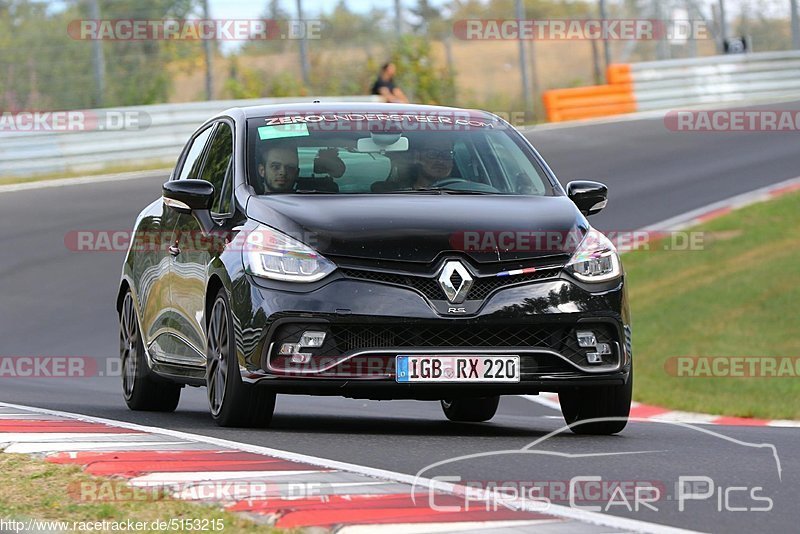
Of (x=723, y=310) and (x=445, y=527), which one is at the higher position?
(x=445, y=527)

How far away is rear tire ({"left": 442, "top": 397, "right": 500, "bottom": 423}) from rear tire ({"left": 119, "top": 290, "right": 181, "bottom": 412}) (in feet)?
5.75

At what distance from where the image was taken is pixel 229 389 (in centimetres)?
804

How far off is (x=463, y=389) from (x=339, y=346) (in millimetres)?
618

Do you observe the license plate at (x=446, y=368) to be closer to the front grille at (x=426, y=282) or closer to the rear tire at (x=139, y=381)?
the front grille at (x=426, y=282)

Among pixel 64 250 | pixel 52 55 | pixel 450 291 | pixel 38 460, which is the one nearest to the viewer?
pixel 38 460

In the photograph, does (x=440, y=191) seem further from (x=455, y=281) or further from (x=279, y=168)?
(x=455, y=281)

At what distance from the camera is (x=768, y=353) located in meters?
14.5

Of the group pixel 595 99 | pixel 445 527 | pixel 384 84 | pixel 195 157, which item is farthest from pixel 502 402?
pixel 595 99

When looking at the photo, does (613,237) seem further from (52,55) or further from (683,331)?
(52,55)

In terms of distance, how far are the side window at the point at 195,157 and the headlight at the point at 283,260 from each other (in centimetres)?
201

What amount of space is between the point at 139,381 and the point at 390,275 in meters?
2.93

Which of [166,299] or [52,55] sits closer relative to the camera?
[166,299]

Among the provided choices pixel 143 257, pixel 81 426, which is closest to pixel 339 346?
pixel 81 426

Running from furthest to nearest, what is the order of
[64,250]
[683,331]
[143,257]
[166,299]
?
[64,250], [683,331], [143,257], [166,299]
